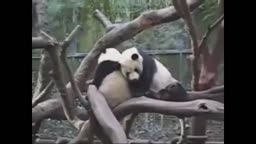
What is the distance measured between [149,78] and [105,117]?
0.23 metres

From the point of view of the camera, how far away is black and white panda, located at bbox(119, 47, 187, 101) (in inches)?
78.7

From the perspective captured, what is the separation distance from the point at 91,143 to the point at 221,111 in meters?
0.52

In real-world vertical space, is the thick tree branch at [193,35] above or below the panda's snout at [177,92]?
above

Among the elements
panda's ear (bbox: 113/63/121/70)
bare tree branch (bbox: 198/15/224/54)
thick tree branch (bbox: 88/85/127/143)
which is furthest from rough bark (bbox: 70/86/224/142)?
bare tree branch (bbox: 198/15/224/54)

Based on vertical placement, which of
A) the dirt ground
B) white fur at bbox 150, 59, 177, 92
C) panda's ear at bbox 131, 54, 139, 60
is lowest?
the dirt ground

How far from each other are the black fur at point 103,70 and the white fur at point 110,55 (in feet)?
0.05

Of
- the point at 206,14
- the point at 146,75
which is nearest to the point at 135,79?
the point at 146,75

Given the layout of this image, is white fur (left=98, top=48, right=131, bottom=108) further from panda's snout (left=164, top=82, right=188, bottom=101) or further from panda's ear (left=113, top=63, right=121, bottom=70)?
panda's snout (left=164, top=82, right=188, bottom=101)

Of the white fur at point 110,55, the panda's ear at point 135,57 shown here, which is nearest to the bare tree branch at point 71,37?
the white fur at point 110,55

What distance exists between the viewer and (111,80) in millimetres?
2025

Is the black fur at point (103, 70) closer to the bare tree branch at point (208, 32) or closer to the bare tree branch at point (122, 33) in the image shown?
the bare tree branch at point (122, 33)

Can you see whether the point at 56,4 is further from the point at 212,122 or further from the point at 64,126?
the point at 212,122

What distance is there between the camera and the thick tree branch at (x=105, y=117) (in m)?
2.01
